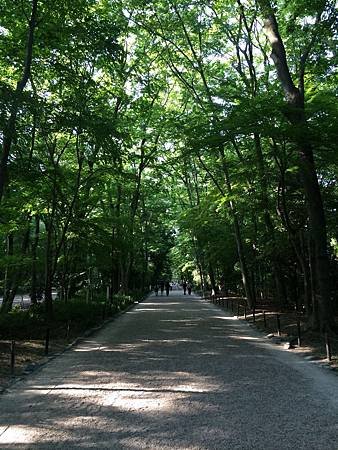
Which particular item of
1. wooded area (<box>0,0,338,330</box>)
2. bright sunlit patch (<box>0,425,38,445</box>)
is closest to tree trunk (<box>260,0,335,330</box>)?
wooded area (<box>0,0,338,330</box>)

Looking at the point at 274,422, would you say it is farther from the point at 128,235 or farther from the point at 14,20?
the point at 128,235

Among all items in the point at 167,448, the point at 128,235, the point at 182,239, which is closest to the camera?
the point at 167,448

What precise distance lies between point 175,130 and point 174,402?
49.0 feet

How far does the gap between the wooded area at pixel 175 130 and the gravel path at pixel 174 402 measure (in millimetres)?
4446

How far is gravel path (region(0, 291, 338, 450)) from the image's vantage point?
496 centimetres

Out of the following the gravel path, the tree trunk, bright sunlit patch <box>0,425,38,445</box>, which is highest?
the tree trunk

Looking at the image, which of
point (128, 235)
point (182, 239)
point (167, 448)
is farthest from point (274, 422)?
point (182, 239)

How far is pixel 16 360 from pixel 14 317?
5.70 m

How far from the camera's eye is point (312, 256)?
13375 millimetres

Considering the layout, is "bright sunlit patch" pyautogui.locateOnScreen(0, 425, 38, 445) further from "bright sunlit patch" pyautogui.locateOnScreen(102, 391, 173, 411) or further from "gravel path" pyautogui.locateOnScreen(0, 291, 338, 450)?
"bright sunlit patch" pyautogui.locateOnScreen(102, 391, 173, 411)

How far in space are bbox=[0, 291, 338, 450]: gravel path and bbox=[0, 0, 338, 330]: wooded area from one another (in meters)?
4.45

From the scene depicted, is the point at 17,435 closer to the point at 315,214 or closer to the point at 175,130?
the point at 315,214

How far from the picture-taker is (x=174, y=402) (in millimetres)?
6359

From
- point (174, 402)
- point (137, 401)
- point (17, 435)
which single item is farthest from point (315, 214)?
point (17, 435)
